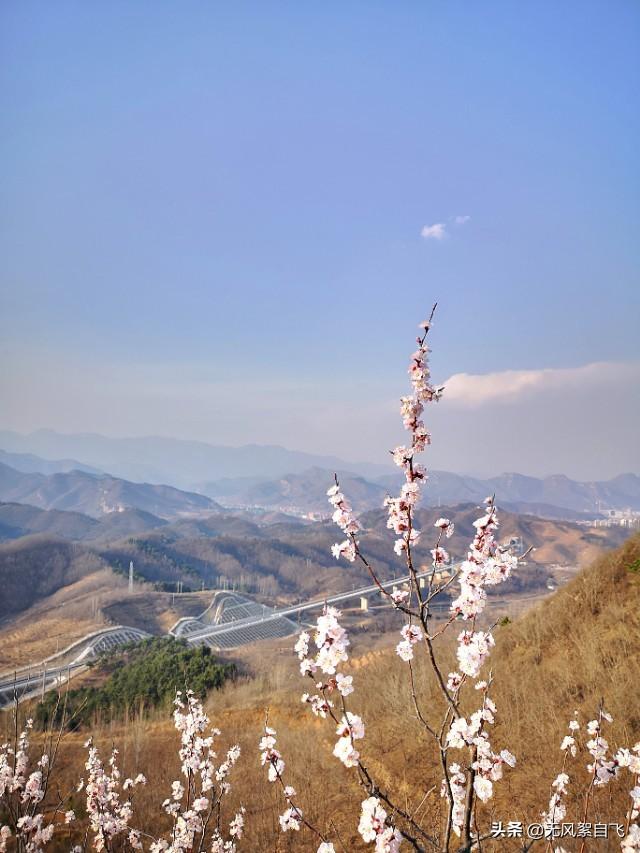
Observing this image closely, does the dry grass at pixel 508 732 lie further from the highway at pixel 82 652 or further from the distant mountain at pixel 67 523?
the distant mountain at pixel 67 523

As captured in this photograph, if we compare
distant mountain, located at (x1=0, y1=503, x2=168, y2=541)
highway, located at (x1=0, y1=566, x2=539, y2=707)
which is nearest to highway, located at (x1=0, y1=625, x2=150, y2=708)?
highway, located at (x1=0, y1=566, x2=539, y2=707)

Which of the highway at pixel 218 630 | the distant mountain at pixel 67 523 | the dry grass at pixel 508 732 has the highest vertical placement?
the dry grass at pixel 508 732

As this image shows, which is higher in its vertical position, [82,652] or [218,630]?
[82,652]

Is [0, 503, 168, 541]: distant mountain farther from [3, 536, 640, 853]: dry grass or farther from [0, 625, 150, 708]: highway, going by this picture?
[3, 536, 640, 853]: dry grass

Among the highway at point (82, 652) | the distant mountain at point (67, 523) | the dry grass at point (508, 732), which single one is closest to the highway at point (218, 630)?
the highway at point (82, 652)

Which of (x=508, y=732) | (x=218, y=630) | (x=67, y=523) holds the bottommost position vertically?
(x=67, y=523)

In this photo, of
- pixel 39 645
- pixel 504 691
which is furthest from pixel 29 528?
pixel 504 691

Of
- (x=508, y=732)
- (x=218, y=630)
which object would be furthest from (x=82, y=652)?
(x=508, y=732)

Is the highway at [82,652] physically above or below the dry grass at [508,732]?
below

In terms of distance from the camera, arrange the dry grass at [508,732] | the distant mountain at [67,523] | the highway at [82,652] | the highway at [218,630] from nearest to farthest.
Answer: the dry grass at [508,732] → the highway at [82,652] → the highway at [218,630] → the distant mountain at [67,523]

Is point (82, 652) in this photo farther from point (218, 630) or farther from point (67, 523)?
point (67, 523)

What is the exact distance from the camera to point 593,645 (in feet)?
29.6

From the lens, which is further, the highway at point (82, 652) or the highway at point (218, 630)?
the highway at point (218, 630)

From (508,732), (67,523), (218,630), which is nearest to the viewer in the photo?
(508,732)
